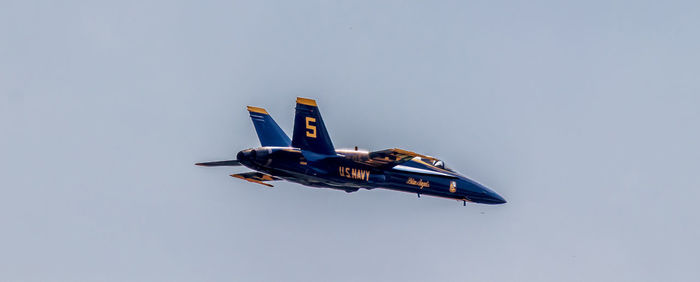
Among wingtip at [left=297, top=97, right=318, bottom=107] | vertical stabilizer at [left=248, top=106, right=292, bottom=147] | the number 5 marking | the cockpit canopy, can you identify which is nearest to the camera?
wingtip at [left=297, top=97, right=318, bottom=107]

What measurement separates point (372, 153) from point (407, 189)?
4.35 m

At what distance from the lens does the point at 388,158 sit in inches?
2387

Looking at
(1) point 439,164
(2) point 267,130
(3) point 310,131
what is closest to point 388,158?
(3) point 310,131

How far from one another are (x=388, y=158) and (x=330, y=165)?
3150mm

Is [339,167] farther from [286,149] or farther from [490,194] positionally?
[490,194]

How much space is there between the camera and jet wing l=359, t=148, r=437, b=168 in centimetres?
5901

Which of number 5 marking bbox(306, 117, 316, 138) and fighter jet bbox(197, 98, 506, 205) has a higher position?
number 5 marking bbox(306, 117, 316, 138)

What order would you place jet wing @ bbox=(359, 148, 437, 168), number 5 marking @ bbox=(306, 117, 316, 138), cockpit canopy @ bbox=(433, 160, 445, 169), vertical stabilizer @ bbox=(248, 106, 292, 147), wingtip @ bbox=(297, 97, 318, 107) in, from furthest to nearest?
1. cockpit canopy @ bbox=(433, 160, 445, 169)
2. vertical stabilizer @ bbox=(248, 106, 292, 147)
3. number 5 marking @ bbox=(306, 117, 316, 138)
4. wingtip @ bbox=(297, 97, 318, 107)
5. jet wing @ bbox=(359, 148, 437, 168)

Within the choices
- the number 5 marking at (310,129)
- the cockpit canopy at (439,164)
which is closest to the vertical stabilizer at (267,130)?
the number 5 marking at (310,129)

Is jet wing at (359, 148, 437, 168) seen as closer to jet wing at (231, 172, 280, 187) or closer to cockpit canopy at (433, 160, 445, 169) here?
cockpit canopy at (433, 160, 445, 169)

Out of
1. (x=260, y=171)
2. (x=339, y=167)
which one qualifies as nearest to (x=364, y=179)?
(x=339, y=167)

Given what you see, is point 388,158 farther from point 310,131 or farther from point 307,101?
point 307,101

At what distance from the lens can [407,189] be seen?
6412 centimetres

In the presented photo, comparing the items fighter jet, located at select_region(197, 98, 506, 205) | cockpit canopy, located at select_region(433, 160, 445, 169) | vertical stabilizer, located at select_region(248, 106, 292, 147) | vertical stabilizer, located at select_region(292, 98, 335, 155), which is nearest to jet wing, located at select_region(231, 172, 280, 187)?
fighter jet, located at select_region(197, 98, 506, 205)
